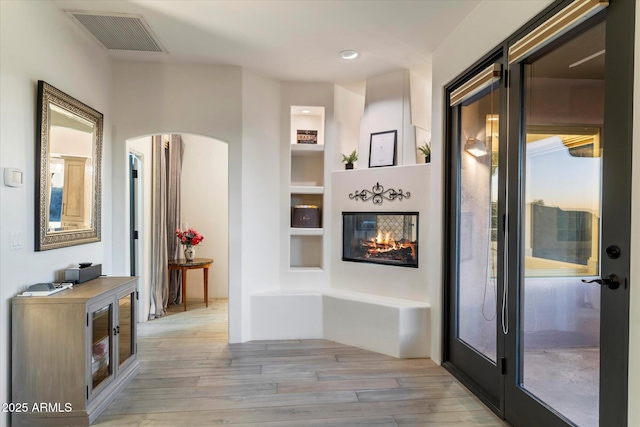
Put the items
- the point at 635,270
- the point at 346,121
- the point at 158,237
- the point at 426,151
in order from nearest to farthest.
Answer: the point at 635,270 → the point at 426,151 → the point at 346,121 → the point at 158,237

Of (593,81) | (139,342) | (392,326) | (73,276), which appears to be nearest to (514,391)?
(392,326)

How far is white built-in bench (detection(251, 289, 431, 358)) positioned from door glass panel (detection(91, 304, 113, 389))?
1457 mm

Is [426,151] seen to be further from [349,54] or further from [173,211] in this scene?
[173,211]

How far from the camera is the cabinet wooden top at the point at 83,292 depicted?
7.11 feet

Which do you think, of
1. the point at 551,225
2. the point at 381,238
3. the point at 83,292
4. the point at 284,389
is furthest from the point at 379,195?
the point at 83,292

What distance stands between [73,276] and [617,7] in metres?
3.44

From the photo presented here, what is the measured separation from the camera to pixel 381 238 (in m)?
3.78

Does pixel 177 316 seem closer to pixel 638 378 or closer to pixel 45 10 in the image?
pixel 45 10

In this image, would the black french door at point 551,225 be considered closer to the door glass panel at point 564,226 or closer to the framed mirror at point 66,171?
the door glass panel at point 564,226

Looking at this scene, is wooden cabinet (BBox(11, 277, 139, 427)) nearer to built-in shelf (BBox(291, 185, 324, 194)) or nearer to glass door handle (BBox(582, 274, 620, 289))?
built-in shelf (BBox(291, 185, 324, 194))

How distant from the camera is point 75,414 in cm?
218

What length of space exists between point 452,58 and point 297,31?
1.28 metres

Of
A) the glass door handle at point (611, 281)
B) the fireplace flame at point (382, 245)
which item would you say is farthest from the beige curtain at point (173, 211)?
the glass door handle at point (611, 281)

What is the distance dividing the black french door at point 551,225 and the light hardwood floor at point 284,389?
1.12 feet
